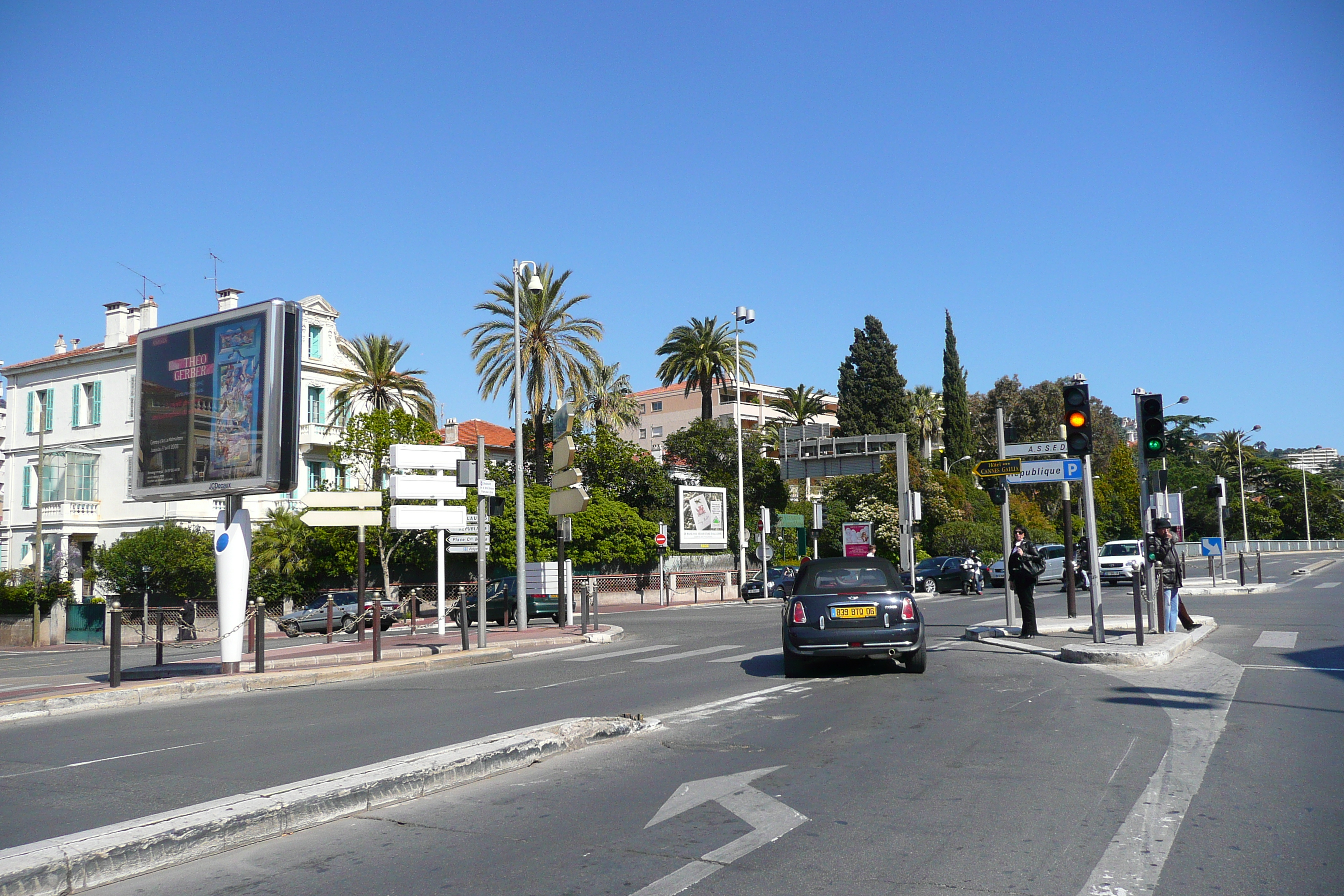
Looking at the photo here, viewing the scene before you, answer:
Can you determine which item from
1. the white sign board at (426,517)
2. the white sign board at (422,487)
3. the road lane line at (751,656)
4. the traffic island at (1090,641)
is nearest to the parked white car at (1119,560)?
the traffic island at (1090,641)

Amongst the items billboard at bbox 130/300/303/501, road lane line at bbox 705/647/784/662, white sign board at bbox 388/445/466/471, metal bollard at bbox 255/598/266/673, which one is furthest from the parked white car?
billboard at bbox 130/300/303/501

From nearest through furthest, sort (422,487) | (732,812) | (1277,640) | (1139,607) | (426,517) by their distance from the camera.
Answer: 1. (732,812)
2. (1139,607)
3. (1277,640)
4. (426,517)
5. (422,487)

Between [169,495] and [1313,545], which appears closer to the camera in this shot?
[169,495]

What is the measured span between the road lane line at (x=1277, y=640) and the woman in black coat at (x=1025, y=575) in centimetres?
326

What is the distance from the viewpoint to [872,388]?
69.7 meters

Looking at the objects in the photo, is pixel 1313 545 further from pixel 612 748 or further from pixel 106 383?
pixel 612 748

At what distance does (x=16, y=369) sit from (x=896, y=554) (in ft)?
162

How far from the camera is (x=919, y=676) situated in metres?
12.5

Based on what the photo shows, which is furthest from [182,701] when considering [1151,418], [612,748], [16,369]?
[16,369]

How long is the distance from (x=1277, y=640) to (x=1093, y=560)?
421cm

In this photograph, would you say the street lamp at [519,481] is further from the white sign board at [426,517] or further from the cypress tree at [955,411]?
the cypress tree at [955,411]

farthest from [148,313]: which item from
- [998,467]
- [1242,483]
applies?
[1242,483]

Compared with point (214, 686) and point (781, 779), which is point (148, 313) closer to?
point (214, 686)

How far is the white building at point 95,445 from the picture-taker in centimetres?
4712
